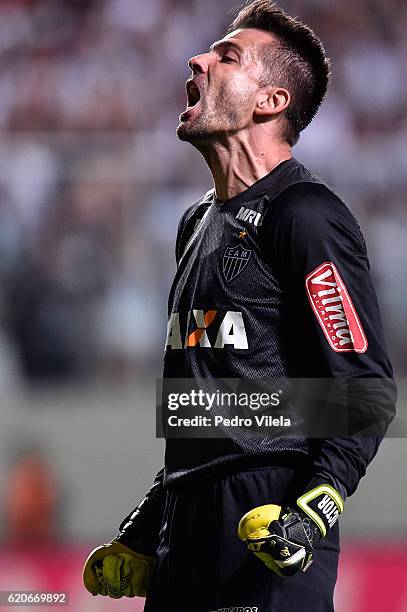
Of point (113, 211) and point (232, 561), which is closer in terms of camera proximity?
point (232, 561)

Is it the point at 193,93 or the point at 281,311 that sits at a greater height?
the point at 193,93

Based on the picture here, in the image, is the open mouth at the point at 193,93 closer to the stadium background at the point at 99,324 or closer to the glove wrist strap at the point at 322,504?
the glove wrist strap at the point at 322,504

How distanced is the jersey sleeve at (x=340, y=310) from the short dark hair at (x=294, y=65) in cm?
49

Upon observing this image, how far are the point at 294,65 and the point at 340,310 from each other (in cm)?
78

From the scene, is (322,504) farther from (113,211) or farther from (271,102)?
(113,211)

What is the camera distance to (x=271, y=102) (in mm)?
2590

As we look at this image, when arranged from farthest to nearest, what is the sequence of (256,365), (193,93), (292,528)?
(193,93), (256,365), (292,528)

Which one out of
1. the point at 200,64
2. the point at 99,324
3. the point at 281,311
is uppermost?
the point at 200,64

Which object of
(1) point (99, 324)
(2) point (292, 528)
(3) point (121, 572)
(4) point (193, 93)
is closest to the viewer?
(2) point (292, 528)

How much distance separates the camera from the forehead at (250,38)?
2625 millimetres

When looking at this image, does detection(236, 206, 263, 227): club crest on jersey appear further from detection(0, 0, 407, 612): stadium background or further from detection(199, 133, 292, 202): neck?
detection(0, 0, 407, 612): stadium background

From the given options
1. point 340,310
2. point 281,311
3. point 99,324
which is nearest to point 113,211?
point 99,324

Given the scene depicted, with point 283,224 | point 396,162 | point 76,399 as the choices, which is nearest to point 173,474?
point 283,224

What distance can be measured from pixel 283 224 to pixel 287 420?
1.29 ft
